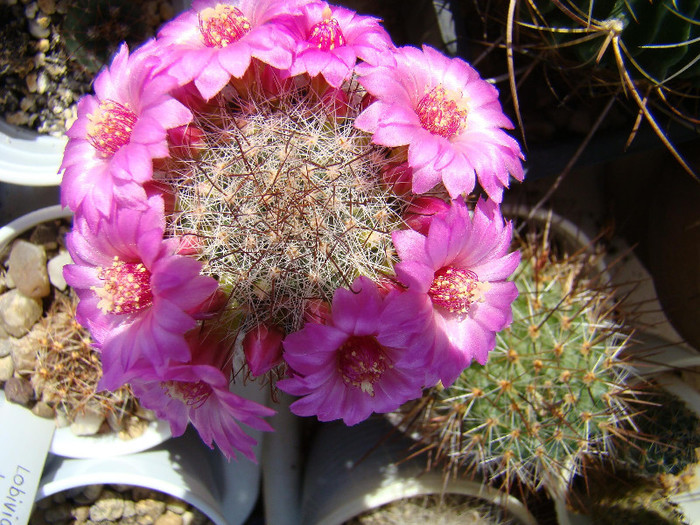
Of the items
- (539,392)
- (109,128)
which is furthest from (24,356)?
(539,392)

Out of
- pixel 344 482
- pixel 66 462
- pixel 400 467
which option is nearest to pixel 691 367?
pixel 400 467

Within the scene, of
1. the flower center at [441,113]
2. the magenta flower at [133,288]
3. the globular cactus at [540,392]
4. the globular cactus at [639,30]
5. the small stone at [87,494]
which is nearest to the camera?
the magenta flower at [133,288]

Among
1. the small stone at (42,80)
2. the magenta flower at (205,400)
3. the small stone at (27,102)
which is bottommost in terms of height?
the magenta flower at (205,400)

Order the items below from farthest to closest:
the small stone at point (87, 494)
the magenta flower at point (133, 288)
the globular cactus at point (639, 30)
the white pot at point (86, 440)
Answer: the small stone at point (87, 494)
the white pot at point (86, 440)
the globular cactus at point (639, 30)
the magenta flower at point (133, 288)

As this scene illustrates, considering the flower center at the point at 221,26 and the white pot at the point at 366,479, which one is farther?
the white pot at the point at 366,479

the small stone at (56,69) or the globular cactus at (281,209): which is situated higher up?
the globular cactus at (281,209)

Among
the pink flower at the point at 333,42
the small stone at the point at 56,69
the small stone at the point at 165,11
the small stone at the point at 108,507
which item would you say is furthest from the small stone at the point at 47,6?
the small stone at the point at 108,507

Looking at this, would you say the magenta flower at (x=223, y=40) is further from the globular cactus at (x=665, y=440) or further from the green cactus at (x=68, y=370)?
the globular cactus at (x=665, y=440)

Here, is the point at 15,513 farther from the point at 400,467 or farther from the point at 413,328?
A: the point at 413,328
